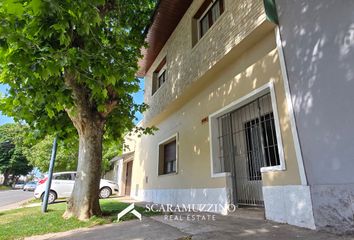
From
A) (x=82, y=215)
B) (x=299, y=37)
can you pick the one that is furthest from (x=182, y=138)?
(x=299, y=37)

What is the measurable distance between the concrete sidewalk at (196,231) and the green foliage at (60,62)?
8.80ft

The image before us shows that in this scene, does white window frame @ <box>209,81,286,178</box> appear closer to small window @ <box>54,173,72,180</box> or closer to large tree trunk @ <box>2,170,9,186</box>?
small window @ <box>54,173,72,180</box>

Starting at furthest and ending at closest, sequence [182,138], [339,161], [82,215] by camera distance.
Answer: [182,138], [82,215], [339,161]

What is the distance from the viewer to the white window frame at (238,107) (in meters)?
4.70

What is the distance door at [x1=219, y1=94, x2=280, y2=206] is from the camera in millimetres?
6091

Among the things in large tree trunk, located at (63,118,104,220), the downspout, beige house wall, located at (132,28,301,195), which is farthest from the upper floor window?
the downspout

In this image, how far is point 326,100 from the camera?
3943 mm

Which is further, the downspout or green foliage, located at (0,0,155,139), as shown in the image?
the downspout

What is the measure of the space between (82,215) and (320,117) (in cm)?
566

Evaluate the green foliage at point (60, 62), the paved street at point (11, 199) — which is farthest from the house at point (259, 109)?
the paved street at point (11, 199)

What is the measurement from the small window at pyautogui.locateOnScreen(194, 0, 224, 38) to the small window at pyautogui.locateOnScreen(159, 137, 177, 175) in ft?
15.2

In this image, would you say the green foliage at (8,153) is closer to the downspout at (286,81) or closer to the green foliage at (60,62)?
the green foliage at (60,62)

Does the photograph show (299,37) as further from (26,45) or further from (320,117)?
(26,45)

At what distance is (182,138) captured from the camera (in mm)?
9117
